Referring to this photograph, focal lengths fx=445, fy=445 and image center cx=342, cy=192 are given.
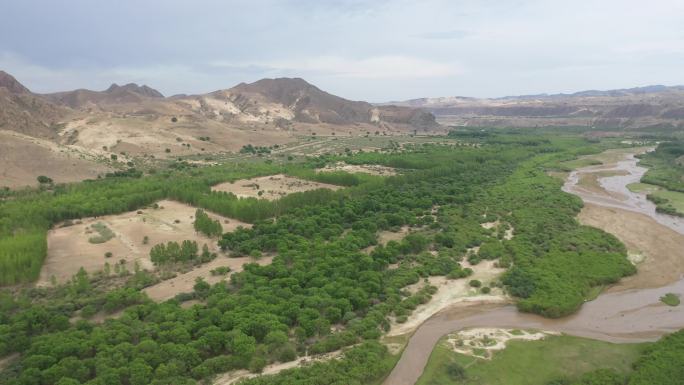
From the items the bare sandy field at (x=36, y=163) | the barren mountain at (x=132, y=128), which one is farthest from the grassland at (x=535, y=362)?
the barren mountain at (x=132, y=128)

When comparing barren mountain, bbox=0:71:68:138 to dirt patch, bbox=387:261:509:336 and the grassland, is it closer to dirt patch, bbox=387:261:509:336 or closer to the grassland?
dirt patch, bbox=387:261:509:336

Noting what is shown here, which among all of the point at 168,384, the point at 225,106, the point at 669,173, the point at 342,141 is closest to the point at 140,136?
the point at 342,141

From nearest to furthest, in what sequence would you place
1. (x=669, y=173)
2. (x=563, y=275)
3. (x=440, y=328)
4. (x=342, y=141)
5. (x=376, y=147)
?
1. (x=440, y=328)
2. (x=563, y=275)
3. (x=669, y=173)
4. (x=376, y=147)
5. (x=342, y=141)

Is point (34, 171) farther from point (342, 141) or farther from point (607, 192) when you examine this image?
point (607, 192)

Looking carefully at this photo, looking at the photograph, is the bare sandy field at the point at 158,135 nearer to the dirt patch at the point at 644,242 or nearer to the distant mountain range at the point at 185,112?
the distant mountain range at the point at 185,112

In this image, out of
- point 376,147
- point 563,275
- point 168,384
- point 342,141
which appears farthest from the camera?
point 342,141

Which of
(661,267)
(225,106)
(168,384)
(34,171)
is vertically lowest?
(661,267)
